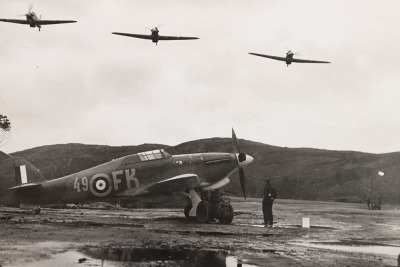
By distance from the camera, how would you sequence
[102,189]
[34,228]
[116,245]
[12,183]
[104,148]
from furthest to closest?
[104,148] → [12,183] → [102,189] → [34,228] → [116,245]

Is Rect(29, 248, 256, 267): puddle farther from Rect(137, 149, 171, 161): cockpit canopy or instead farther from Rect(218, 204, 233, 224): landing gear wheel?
Rect(137, 149, 171, 161): cockpit canopy

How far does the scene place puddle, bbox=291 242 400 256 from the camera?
1075 centimetres

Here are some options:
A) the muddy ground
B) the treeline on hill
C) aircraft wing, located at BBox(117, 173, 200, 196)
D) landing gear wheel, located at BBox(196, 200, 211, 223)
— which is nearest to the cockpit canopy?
aircraft wing, located at BBox(117, 173, 200, 196)

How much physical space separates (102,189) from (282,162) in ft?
205

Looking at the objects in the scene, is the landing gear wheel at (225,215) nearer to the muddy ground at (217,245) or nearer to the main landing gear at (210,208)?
the main landing gear at (210,208)

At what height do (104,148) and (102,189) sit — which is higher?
(104,148)

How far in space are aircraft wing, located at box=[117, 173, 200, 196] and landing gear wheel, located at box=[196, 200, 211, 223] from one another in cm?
81

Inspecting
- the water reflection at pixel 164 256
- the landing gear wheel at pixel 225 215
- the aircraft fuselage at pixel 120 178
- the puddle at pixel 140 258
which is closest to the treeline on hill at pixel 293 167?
the aircraft fuselage at pixel 120 178

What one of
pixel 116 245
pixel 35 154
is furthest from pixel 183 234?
pixel 35 154

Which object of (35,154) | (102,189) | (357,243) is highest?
(35,154)

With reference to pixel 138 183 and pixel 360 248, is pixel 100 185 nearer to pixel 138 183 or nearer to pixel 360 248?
pixel 138 183

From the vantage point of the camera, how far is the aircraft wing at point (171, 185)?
17391mm

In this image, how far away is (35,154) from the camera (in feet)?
222

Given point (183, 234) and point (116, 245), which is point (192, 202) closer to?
point (183, 234)
